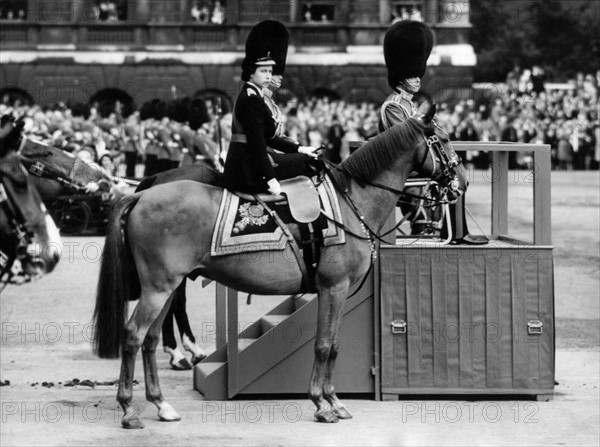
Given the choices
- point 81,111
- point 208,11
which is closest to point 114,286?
point 81,111

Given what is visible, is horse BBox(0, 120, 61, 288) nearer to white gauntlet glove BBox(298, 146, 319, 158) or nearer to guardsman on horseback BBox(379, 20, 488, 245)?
white gauntlet glove BBox(298, 146, 319, 158)

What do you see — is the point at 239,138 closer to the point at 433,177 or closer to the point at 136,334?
the point at 433,177

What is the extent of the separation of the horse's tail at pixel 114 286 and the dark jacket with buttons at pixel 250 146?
68 centimetres

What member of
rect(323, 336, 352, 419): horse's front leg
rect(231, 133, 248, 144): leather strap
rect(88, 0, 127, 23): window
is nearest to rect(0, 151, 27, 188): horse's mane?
rect(231, 133, 248, 144): leather strap

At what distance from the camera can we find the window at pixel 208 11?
51.9 metres

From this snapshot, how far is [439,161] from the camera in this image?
9438 millimetres

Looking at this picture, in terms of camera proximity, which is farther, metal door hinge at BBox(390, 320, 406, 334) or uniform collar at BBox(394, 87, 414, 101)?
uniform collar at BBox(394, 87, 414, 101)

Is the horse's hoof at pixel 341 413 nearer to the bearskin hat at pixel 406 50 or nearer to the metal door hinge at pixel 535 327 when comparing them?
the metal door hinge at pixel 535 327

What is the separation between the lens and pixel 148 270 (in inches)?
357

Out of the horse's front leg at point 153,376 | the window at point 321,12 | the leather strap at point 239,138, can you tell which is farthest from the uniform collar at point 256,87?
the window at point 321,12

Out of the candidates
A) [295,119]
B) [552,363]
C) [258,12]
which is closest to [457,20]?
[258,12]

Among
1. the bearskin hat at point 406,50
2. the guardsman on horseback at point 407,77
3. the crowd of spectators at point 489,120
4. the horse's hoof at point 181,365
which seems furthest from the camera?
the crowd of spectators at point 489,120

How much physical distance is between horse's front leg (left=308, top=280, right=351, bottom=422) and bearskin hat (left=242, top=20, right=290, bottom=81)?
158 cm

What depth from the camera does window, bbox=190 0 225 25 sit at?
51.9 m
